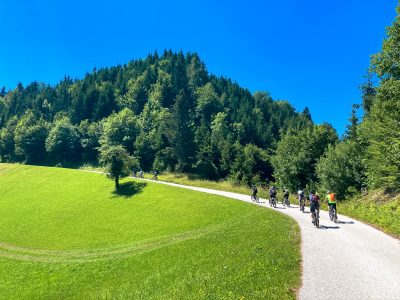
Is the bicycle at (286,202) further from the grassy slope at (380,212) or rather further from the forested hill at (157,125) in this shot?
the forested hill at (157,125)

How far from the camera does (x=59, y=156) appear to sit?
410 feet

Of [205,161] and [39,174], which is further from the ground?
[205,161]

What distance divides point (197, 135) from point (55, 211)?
6985 cm

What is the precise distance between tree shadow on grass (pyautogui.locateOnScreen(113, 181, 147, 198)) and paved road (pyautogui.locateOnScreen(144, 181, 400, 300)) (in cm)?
3857

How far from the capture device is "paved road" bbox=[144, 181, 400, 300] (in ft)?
33.9

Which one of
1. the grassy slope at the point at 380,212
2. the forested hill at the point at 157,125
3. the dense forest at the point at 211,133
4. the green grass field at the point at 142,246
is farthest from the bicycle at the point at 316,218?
the forested hill at the point at 157,125

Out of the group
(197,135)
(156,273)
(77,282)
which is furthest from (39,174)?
(156,273)

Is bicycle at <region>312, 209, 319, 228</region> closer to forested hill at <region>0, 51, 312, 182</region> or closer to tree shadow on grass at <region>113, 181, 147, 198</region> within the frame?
tree shadow on grass at <region>113, 181, 147, 198</region>

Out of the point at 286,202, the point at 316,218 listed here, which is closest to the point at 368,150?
the point at 286,202

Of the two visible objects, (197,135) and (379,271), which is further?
(197,135)

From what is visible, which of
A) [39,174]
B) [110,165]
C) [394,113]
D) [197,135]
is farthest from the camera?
[197,135]

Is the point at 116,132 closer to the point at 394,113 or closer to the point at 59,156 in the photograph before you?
the point at 59,156

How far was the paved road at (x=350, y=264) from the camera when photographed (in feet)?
33.9

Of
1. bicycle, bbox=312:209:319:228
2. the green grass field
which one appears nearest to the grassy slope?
bicycle, bbox=312:209:319:228
